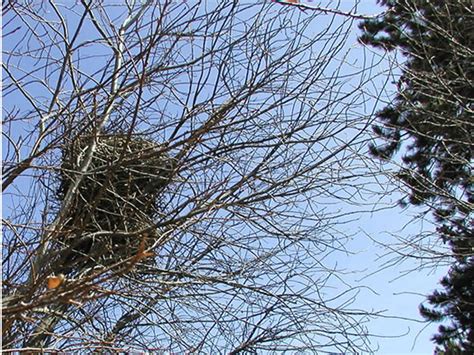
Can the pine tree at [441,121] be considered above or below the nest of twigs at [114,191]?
above

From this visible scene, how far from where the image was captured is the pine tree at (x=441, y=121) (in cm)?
508

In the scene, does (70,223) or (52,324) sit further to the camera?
(70,223)

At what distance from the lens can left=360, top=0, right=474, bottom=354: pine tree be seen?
5082 millimetres

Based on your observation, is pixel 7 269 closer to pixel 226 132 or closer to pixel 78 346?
pixel 78 346

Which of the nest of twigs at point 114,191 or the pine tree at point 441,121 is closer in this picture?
the nest of twigs at point 114,191

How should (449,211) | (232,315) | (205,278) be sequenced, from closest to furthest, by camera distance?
(205,278) < (232,315) < (449,211)

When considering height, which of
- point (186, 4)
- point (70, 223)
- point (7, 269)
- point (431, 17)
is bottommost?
point (7, 269)

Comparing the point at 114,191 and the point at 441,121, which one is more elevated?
the point at 441,121

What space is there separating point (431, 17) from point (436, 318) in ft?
11.4

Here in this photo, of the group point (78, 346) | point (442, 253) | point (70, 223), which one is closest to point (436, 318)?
point (442, 253)

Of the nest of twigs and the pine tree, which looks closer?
the nest of twigs

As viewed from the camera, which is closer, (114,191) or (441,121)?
(114,191)

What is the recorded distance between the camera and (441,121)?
18.9 ft

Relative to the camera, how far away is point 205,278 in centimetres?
302
